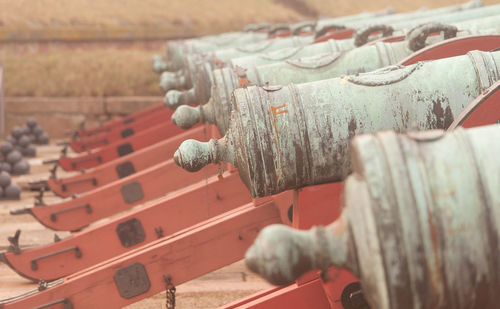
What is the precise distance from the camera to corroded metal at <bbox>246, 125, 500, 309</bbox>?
3.88ft

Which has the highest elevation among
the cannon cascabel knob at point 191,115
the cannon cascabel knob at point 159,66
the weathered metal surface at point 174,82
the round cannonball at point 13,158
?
the cannon cascabel knob at point 159,66

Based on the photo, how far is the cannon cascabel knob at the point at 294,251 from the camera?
123cm

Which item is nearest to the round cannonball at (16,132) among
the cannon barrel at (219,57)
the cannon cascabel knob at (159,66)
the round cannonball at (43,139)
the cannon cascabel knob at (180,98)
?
the round cannonball at (43,139)

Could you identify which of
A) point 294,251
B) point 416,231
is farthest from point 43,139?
point 416,231

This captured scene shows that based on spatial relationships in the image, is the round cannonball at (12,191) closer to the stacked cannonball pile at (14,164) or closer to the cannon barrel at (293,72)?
the stacked cannonball pile at (14,164)

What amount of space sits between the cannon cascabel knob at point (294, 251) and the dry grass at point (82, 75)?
7.68 metres

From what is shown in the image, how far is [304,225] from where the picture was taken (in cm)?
233

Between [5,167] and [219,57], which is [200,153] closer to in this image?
[219,57]

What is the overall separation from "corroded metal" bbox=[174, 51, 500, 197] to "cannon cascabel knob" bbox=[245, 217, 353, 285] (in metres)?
0.75

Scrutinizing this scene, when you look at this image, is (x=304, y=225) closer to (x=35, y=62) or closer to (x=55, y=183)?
(x=55, y=183)

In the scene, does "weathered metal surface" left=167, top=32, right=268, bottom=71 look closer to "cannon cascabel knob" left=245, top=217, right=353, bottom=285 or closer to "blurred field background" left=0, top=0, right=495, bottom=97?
"blurred field background" left=0, top=0, right=495, bottom=97

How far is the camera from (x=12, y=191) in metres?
5.88

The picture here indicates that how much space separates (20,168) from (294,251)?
597 centimetres

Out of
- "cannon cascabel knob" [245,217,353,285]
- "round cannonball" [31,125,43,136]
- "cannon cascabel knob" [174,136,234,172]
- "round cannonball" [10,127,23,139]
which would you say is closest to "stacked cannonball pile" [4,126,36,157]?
"round cannonball" [10,127,23,139]
